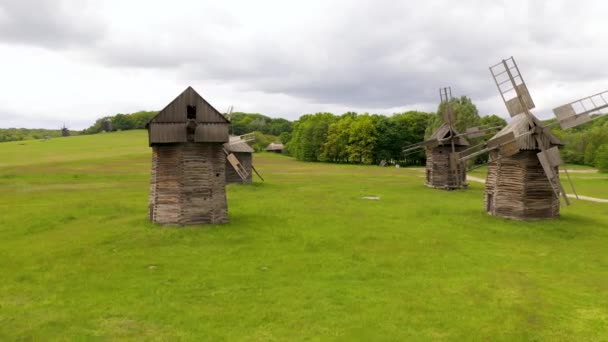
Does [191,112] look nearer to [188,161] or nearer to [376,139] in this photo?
[188,161]

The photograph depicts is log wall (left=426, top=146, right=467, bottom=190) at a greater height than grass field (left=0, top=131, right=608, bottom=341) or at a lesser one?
greater

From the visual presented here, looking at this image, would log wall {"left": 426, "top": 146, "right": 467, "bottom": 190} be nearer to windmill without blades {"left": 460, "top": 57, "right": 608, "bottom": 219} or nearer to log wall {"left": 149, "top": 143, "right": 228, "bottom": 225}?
windmill without blades {"left": 460, "top": 57, "right": 608, "bottom": 219}

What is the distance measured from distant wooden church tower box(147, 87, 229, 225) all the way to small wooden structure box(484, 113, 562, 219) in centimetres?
1823

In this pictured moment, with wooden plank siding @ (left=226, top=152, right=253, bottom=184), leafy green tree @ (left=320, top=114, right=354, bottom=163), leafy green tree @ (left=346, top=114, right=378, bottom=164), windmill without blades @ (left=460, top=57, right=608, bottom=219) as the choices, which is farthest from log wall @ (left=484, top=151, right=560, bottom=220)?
leafy green tree @ (left=320, top=114, right=354, bottom=163)

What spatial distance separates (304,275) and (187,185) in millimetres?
11068

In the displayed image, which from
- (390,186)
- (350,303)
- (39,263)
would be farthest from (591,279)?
(390,186)

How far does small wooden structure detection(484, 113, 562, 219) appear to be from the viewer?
2703 cm

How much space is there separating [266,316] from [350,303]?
2.89m

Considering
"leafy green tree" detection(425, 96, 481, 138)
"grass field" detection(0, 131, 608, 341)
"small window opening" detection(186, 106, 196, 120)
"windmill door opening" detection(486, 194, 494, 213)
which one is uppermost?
"leafy green tree" detection(425, 96, 481, 138)

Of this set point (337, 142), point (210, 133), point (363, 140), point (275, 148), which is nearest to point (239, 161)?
point (210, 133)

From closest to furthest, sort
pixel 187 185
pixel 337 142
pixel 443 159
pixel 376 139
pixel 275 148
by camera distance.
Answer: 1. pixel 187 185
2. pixel 443 159
3. pixel 376 139
4. pixel 337 142
5. pixel 275 148

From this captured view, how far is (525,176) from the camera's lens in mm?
27328

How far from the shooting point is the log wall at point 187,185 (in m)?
25.2

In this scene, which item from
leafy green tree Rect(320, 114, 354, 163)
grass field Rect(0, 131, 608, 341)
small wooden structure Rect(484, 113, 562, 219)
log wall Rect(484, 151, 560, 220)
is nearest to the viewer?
grass field Rect(0, 131, 608, 341)
